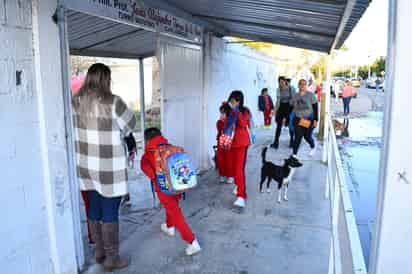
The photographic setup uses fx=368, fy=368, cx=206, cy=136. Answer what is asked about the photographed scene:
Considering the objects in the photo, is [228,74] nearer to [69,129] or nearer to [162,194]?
[162,194]

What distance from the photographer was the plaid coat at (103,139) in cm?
324

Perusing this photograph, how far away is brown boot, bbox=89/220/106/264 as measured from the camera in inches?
140

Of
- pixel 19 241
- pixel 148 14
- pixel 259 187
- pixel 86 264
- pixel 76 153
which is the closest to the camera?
pixel 19 241

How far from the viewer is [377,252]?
86 cm

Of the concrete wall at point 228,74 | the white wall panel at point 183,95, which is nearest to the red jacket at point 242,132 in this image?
the white wall panel at point 183,95

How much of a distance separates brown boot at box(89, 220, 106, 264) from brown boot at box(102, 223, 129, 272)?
91mm

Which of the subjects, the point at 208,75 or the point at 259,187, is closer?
the point at 259,187

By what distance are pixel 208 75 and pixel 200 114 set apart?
2.69ft

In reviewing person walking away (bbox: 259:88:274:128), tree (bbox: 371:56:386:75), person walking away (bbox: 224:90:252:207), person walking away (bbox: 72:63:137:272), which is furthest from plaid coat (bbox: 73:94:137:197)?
person walking away (bbox: 259:88:274:128)

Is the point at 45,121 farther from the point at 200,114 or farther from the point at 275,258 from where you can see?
the point at 200,114

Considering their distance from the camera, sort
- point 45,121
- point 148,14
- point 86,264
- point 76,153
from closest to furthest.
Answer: point 45,121 < point 76,153 < point 86,264 < point 148,14

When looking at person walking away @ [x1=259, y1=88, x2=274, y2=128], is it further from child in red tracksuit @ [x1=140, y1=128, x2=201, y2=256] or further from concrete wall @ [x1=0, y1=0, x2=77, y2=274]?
concrete wall @ [x1=0, y1=0, x2=77, y2=274]

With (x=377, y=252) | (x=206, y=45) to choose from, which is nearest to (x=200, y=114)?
(x=206, y=45)

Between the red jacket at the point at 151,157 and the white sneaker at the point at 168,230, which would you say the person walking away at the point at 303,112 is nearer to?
the white sneaker at the point at 168,230
